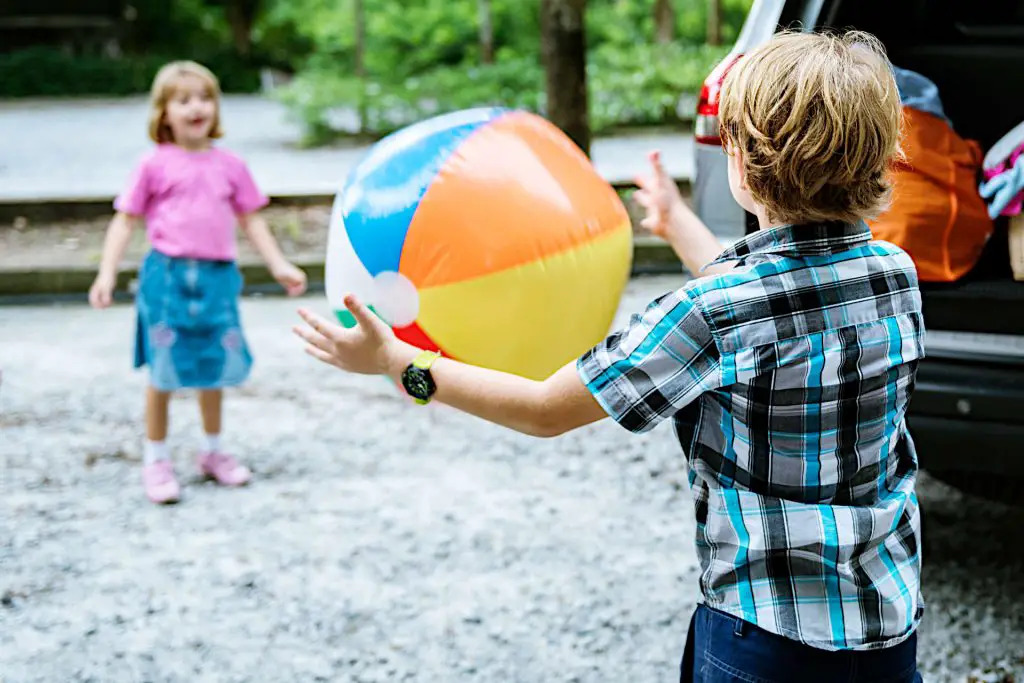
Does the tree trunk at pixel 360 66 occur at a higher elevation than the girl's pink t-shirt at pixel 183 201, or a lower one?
lower

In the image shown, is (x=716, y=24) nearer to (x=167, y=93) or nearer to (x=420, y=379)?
(x=167, y=93)

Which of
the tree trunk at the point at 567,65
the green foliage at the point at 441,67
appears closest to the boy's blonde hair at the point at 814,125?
the tree trunk at the point at 567,65

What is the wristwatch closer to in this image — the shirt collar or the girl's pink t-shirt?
the shirt collar

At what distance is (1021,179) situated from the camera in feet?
9.58

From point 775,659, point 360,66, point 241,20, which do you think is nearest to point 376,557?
point 775,659

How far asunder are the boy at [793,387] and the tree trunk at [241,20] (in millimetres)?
39099

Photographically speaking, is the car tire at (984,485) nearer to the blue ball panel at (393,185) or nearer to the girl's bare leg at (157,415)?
the blue ball panel at (393,185)

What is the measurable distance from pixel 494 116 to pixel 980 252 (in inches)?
57.9

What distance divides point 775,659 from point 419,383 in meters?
0.65

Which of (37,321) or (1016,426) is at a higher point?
(1016,426)

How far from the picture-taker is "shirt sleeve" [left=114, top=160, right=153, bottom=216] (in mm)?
3893

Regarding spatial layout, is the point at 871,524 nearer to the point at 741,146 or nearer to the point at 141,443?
the point at 741,146

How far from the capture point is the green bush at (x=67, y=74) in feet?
91.2

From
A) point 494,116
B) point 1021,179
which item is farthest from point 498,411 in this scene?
point 1021,179
